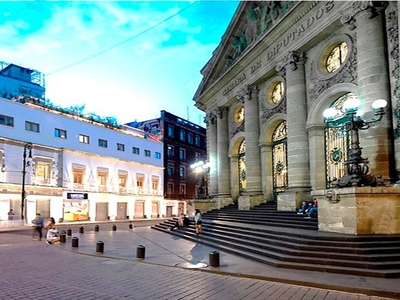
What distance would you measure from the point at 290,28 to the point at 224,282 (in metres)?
14.2

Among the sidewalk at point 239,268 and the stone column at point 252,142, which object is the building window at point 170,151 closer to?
the stone column at point 252,142

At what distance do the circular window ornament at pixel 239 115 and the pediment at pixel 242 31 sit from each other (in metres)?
2.73

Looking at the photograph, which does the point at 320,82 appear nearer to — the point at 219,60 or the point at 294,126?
the point at 294,126

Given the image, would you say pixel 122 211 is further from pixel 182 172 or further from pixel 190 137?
pixel 190 137

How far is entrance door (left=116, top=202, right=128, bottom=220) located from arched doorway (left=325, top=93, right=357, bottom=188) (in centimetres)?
3163

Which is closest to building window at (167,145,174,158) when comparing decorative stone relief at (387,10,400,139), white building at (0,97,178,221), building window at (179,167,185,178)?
white building at (0,97,178,221)

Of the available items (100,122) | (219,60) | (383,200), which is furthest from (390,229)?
(100,122)

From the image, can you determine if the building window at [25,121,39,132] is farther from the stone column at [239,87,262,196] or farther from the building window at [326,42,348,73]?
the building window at [326,42,348,73]

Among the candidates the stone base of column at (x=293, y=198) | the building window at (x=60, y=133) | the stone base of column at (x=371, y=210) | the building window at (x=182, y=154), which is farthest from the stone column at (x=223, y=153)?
the building window at (x=182, y=154)

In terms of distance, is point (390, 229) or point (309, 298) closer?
point (309, 298)

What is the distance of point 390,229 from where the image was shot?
10766 mm

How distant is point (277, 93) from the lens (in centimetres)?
2184

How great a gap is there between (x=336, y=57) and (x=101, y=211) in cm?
3255

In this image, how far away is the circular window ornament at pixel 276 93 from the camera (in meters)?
21.3
